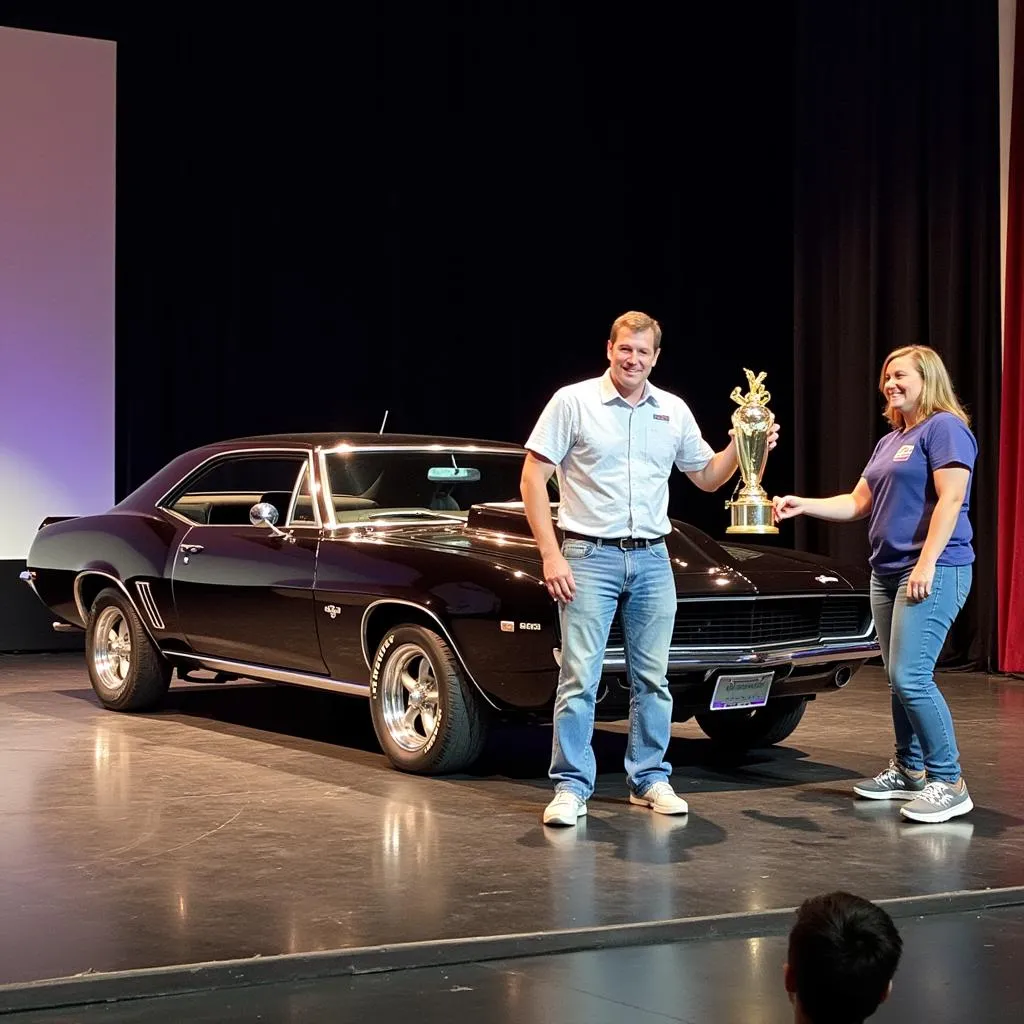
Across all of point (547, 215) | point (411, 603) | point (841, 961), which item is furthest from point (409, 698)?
point (547, 215)

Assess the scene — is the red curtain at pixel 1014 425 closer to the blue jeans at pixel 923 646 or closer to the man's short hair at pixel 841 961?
the blue jeans at pixel 923 646

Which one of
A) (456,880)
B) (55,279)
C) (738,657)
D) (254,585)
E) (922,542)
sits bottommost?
(456,880)

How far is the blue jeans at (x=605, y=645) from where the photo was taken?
19.8 ft

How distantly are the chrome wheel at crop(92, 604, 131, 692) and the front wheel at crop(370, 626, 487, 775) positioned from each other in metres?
2.28

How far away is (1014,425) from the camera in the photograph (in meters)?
11.4

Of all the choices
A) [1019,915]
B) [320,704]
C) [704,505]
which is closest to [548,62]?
[704,505]

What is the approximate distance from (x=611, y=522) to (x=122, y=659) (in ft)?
13.0

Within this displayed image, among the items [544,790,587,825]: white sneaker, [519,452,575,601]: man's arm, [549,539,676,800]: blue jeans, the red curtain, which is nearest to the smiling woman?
[549,539,676,800]: blue jeans

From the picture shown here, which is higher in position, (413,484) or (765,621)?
(413,484)

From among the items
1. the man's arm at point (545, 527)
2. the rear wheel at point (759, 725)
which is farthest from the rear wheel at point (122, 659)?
the man's arm at point (545, 527)

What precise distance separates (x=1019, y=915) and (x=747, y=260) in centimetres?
1076

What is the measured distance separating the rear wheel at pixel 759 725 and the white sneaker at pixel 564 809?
1.80m

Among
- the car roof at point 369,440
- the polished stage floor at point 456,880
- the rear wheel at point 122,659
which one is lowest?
the polished stage floor at point 456,880

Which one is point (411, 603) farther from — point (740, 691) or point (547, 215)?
point (547, 215)
